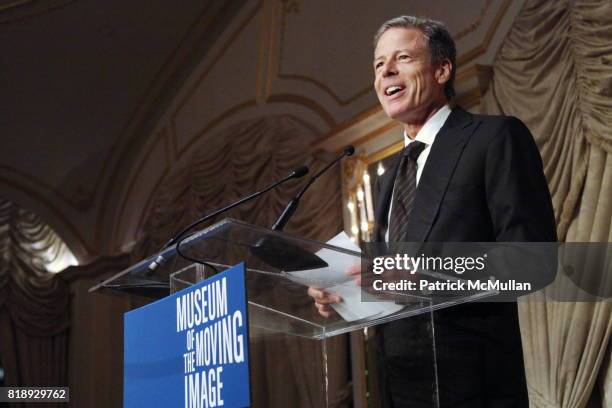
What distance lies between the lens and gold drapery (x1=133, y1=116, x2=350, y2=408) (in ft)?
19.1

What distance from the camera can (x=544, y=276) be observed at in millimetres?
1562

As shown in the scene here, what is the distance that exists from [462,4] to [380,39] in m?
3.16

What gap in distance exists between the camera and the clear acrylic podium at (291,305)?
1.46 m

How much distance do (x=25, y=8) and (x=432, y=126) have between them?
582 cm

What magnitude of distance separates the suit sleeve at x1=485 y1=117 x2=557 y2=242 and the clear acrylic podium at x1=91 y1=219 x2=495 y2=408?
224mm

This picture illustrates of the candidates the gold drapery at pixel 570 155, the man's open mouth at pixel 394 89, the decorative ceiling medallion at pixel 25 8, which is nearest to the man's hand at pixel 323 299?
the man's open mouth at pixel 394 89

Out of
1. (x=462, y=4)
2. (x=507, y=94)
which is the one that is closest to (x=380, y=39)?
(x=507, y=94)

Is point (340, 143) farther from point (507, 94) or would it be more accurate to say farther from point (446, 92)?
point (446, 92)

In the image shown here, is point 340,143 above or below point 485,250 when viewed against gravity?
above

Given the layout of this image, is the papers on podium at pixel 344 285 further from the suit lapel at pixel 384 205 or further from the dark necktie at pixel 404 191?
the suit lapel at pixel 384 205

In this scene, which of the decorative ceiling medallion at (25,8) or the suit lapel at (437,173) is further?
the decorative ceiling medallion at (25,8)

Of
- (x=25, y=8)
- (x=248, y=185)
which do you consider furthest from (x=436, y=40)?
(x=25, y=8)

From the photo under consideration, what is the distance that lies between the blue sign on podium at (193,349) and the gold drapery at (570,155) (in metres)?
2.43

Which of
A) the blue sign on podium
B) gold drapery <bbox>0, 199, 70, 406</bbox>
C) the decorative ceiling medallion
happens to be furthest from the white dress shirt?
gold drapery <bbox>0, 199, 70, 406</bbox>
